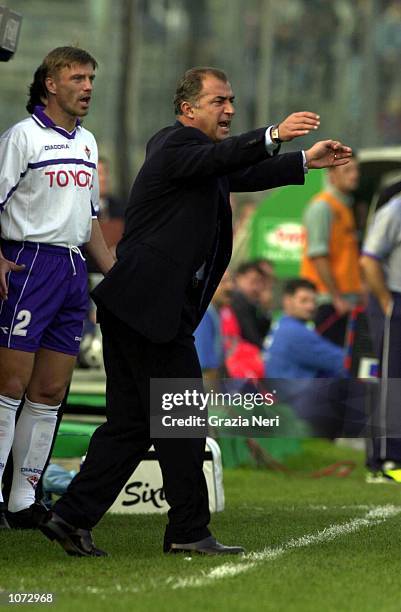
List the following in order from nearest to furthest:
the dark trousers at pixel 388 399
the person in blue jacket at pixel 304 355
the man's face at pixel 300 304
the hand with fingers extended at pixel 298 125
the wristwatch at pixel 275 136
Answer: the hand with fingers extended at pixel 298 125 → the wristwatch at pixel 275 136 → the dark trousers at pixel 388 399 → the person in blue jacket at pixel 304 355 → the man's face at pixel 300 304

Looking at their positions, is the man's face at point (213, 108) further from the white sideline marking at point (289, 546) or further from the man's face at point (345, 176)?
the man's face at point (345, 176)

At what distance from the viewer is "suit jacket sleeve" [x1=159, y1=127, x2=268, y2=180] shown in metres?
7.15

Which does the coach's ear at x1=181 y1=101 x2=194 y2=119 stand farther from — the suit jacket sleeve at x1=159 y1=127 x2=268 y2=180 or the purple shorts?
the purple shorts

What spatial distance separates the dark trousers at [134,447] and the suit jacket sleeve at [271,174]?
73cm

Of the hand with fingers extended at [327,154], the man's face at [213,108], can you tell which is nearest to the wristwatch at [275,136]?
the hand with fingers extended at [327,154]

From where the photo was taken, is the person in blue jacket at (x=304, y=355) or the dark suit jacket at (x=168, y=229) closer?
the dark suit jacket at (x=168, y=229)

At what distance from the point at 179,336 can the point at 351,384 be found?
5.61m

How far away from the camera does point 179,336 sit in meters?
7.46

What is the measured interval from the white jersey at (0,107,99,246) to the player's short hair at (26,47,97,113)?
0.65 ft

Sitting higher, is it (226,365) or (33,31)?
(33,31)

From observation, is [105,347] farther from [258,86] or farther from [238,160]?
[258,86]

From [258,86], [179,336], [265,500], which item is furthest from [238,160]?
[258,86]

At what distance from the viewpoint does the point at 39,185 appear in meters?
8.08

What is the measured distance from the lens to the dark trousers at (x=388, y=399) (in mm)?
11328
